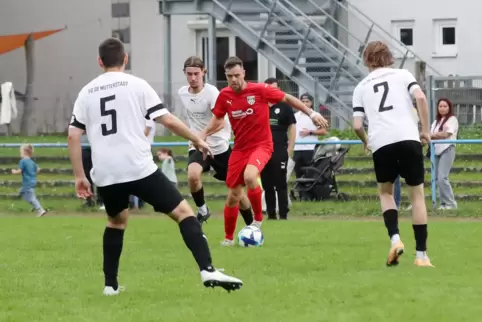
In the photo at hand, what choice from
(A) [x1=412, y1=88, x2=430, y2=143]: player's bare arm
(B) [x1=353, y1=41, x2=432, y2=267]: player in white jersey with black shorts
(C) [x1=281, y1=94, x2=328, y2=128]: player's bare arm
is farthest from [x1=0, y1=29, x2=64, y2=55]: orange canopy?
(A) [x1=412, y1=88, x2=430, y2=143]: player's bare arm

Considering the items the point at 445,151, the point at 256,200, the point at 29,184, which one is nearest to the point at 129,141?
the point at 256,200

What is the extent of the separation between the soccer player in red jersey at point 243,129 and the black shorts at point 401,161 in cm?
234

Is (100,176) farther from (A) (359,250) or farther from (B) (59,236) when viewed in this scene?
(B) (59,236)

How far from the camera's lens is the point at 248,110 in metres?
13.3

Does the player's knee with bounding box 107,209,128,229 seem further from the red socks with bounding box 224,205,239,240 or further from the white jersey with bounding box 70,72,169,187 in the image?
the red socks with bounding box 224,205,239,240

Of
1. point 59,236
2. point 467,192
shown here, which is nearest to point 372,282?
point 59,236

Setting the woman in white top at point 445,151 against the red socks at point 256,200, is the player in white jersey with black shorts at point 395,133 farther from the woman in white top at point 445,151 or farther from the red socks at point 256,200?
the woman in white top at point 445,151

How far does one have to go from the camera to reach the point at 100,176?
29.9ft

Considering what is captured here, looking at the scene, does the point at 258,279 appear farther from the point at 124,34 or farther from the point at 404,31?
the point at 124,34

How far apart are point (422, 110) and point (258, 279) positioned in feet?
6.84

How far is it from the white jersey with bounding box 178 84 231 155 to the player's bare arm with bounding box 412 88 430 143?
415 centimetres

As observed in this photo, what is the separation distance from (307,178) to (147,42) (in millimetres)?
14224

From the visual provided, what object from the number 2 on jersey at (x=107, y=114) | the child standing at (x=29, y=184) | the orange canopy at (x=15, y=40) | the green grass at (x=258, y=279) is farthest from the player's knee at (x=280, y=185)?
the orange canopy at (x=15, y=40)

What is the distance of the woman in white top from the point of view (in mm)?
19516
